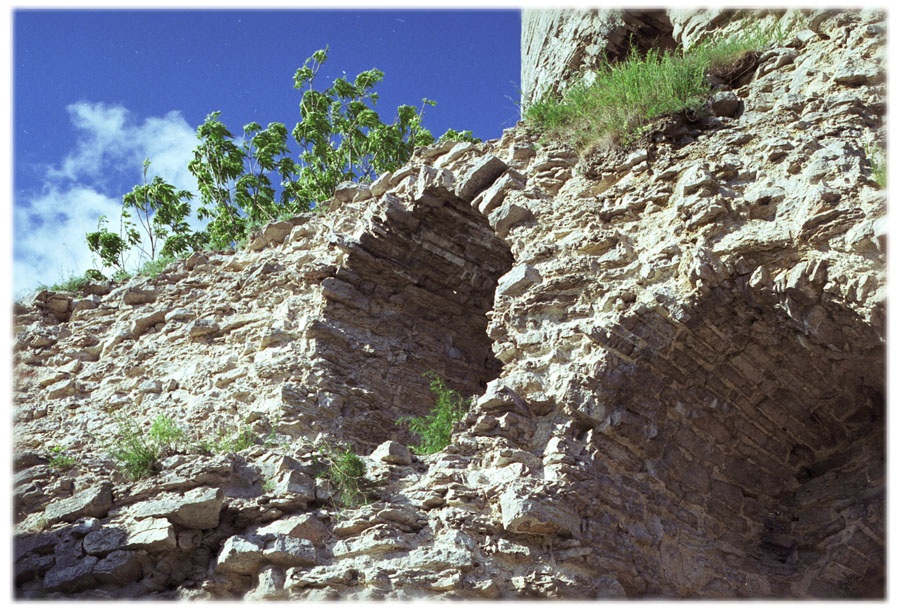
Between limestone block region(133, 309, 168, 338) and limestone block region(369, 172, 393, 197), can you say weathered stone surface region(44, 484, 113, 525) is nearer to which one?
limestone block region(133, 309, 168, 338)

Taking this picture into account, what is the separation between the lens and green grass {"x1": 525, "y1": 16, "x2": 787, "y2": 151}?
264 inches

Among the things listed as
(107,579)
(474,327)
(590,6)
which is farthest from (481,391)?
(590,6)

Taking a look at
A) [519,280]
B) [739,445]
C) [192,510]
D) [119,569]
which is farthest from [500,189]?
[119,569]

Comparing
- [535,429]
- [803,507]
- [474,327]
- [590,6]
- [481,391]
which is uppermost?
[590,6]

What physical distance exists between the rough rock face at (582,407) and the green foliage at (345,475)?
4.1 inches

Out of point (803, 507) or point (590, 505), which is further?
point (803, 507)

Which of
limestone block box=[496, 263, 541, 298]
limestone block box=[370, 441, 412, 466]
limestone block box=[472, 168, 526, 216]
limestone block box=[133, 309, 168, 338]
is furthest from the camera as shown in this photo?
limestone block box=[133, 309, 168, 338]

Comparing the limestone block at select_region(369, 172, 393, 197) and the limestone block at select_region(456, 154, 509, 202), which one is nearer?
the limestone block at select_region(456, 154, 509, 202)

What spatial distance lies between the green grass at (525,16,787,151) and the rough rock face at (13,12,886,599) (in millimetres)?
242

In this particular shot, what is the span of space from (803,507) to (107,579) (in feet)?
16.1

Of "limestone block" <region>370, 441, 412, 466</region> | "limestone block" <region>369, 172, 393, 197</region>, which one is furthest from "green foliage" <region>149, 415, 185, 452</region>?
"limestone block" <region>369, 172, 393, 197</region>

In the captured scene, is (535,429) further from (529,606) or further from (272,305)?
(272,305)

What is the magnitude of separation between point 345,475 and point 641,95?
399cm

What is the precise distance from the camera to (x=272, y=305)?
7.80 metres
